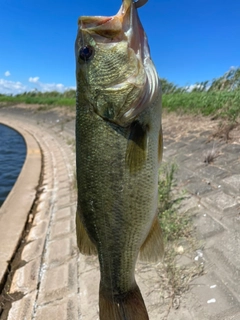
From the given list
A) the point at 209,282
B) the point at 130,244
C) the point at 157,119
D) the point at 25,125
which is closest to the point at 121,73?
the point at 157,119

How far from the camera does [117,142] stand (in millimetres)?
1840

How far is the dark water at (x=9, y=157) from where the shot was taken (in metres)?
10.4

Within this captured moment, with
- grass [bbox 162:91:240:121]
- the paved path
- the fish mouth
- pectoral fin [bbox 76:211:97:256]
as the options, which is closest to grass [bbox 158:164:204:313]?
the paved path

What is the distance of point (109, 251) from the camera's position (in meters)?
1.98

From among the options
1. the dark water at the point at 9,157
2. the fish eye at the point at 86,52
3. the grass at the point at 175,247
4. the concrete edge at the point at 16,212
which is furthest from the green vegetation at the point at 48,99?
the fish eye at the point at 86,52

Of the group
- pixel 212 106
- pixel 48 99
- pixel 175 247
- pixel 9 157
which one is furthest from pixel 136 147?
pixel 48 99

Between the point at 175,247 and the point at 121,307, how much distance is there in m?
1.94

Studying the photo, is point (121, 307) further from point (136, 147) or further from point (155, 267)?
point (155, 267)

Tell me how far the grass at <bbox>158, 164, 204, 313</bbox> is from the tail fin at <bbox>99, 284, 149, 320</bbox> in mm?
1149

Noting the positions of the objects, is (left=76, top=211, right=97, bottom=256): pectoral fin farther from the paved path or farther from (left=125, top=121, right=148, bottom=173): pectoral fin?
the paved path

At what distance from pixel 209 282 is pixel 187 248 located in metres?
0.62

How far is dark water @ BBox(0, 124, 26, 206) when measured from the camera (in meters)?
10.4

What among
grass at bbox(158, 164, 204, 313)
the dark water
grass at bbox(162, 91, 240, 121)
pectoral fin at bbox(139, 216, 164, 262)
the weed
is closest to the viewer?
pectoral fin at bbox(139, 216, 164, 262)

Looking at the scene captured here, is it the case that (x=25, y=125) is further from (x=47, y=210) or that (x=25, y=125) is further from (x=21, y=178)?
(x=47, y=210)
